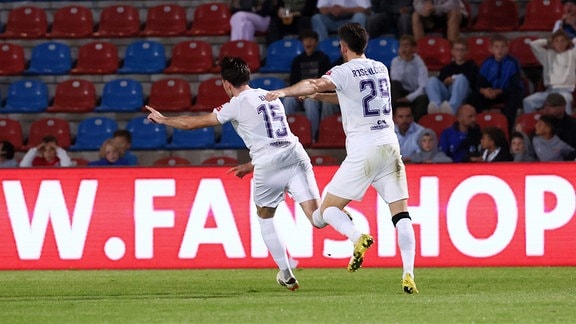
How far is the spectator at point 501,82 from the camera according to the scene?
1805 centimetres

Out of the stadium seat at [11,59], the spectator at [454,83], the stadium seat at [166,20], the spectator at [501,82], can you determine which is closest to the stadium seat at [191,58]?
the stadium seat at [166,20]

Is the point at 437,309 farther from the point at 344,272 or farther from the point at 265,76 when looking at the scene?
the point at 265,76

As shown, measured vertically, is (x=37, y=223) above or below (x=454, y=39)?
below

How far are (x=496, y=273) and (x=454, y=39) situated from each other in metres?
7.06

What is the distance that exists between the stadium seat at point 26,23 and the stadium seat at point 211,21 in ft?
8.33

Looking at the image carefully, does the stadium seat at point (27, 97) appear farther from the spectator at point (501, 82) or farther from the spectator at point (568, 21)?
the spectator at point (568, 21)

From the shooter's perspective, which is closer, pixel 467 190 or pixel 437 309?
pixel 437 309

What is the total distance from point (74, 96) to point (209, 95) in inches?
86.2

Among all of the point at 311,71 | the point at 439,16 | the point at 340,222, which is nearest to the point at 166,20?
the point at 311,71

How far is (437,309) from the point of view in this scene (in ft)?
29.7

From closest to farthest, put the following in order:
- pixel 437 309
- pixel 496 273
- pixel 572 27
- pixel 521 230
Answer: pixel 437 309 < pixel 496 273 < pixel 521 230 < pixel 572 27

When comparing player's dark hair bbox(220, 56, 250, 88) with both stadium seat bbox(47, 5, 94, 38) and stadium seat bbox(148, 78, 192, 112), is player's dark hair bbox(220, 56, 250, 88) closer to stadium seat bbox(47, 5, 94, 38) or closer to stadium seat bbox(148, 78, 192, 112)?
stadium seat bbox(148, 78, 192, 112)

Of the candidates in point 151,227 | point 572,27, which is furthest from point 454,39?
point 151,227

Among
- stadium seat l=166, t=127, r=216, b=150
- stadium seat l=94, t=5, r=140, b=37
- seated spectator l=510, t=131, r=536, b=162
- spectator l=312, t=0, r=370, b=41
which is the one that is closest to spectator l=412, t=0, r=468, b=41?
spectator l=312, t=0, r=370, b=41
